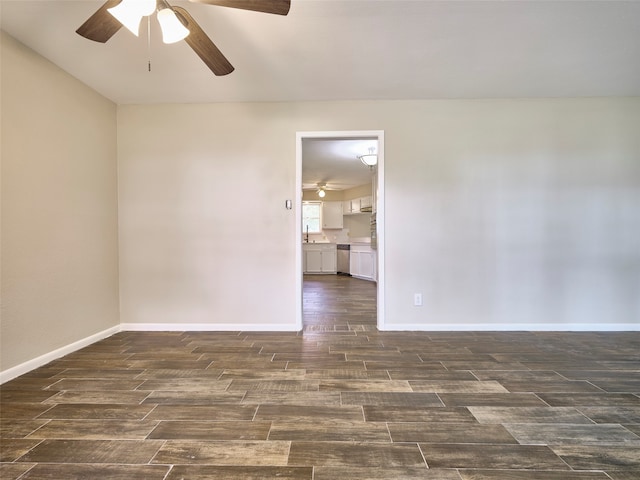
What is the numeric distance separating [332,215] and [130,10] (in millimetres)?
7292

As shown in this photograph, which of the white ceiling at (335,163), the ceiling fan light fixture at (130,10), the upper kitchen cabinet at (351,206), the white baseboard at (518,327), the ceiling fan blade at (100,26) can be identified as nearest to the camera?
the ceiling fan light fixture at (130,10)

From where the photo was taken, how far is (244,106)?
123 inches

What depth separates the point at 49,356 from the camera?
230 centimetres

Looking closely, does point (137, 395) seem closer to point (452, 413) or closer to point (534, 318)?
point (452, 413)

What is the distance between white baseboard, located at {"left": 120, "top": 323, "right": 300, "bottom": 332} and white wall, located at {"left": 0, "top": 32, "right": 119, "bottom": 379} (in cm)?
22

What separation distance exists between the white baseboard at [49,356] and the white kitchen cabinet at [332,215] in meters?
6.25

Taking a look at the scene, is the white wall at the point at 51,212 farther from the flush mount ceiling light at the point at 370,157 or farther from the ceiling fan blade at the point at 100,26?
the flush mount ceiling light at the point at 370,157

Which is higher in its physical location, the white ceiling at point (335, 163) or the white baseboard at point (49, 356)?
the white ceiling at point (335, 163)

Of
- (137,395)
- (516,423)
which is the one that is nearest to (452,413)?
(516,423)

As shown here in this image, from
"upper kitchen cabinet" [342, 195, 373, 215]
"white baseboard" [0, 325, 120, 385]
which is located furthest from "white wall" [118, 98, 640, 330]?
"upper kitchen cabinet" [342, 195, 373, 215]

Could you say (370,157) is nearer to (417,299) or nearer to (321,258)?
(417,299)

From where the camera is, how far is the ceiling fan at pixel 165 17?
147 cm

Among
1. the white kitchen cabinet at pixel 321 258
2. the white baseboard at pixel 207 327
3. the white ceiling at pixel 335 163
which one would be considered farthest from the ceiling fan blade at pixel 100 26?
the white kitchen cabinet at pixel 321 258

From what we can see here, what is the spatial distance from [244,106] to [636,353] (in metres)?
4.11
